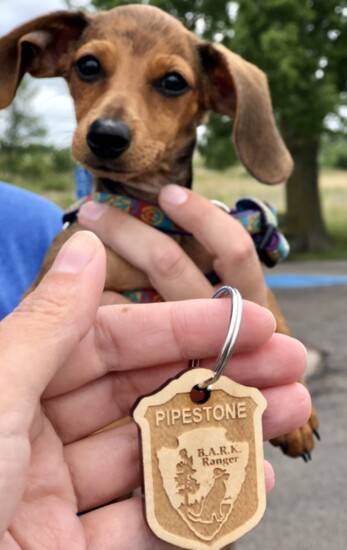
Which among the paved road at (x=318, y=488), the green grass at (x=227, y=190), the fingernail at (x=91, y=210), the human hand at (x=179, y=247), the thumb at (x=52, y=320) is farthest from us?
the green grass at (x=227, y=190)

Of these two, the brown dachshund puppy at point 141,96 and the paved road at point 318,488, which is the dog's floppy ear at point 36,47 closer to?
the brown dachshund puppy at point 141,96

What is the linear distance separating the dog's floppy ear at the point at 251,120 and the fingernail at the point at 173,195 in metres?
0.30

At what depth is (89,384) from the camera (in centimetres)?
133

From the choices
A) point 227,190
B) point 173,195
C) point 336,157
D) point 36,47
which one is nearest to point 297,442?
point 173,195

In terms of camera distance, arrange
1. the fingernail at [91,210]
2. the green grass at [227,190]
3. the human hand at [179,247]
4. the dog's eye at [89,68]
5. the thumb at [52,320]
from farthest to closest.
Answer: the green grass at [227,190] → the dog's eye at [89,68] → the fingernail at [91,210] → the human hand at [179,247] → the thumb at [52,320]

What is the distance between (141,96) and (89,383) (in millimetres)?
1101

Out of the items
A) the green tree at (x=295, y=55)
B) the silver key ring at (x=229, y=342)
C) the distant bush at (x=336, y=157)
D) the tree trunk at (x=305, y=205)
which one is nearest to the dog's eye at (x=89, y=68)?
the silver key ring at (x=229, y=342)

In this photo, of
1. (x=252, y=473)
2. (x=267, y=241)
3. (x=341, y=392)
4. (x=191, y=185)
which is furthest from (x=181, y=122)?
(x=341, y=392)

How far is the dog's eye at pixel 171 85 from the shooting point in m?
2.16

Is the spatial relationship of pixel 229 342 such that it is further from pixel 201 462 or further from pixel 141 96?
pixel 141 96

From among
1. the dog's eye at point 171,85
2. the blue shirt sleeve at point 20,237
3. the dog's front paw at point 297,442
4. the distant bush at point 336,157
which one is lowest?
the distant bush at point 336,157

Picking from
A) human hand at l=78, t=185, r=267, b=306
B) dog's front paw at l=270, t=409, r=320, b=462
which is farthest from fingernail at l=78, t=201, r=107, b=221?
dog's front paw at l=270, t=409, r=320, b=462

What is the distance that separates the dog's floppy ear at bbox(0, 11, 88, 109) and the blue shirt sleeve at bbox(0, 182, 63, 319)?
0.33 metres

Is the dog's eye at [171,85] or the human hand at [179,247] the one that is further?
the dog's eye at [171,85]
